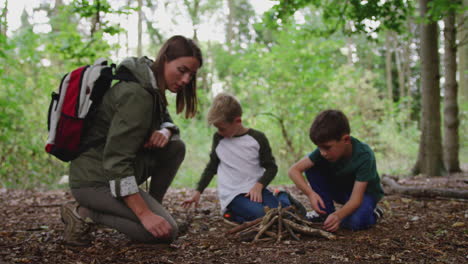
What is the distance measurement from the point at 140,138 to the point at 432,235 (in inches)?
83.6

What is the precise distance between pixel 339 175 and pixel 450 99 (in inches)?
171

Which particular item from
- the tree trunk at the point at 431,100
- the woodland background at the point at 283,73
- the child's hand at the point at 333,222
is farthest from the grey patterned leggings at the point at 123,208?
the tree trunk at the point at 431,100

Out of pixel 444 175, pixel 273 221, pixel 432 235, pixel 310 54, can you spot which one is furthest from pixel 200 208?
pixel 310 54

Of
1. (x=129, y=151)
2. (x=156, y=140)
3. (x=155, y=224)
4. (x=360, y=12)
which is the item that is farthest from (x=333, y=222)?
(x=360, y=12)

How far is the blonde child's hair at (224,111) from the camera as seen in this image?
309cm

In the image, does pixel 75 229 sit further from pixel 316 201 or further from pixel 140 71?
pixel 316 201

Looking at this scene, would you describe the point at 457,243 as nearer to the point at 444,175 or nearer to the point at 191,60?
the point at 191,60

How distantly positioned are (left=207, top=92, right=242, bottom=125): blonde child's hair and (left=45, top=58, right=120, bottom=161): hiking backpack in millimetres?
968

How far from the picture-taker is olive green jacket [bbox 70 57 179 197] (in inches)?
86.0

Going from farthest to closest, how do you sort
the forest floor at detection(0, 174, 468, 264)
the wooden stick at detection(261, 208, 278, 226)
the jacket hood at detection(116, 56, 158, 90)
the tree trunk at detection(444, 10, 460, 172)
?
the tree trunk at detection(444, 10, 460, 172)
the wooden stick at detection(261, 208, 278, 226)
the jacket hood at detection(116, 56, 158, 90)
the forest floor at detection(0, 174, 468, 264)

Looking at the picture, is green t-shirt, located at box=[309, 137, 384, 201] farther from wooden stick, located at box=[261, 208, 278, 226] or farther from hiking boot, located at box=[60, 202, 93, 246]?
hiking boot, located at box=[60, 202, 93, 246]

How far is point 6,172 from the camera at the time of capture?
6.46 meters

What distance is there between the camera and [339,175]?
2943 mm

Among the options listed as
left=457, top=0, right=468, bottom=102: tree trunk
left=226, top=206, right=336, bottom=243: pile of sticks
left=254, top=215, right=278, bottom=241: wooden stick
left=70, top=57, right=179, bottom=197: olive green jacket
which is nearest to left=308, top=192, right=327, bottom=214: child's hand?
left=226, top=206, right=336, bottom=243: pile of sticks
